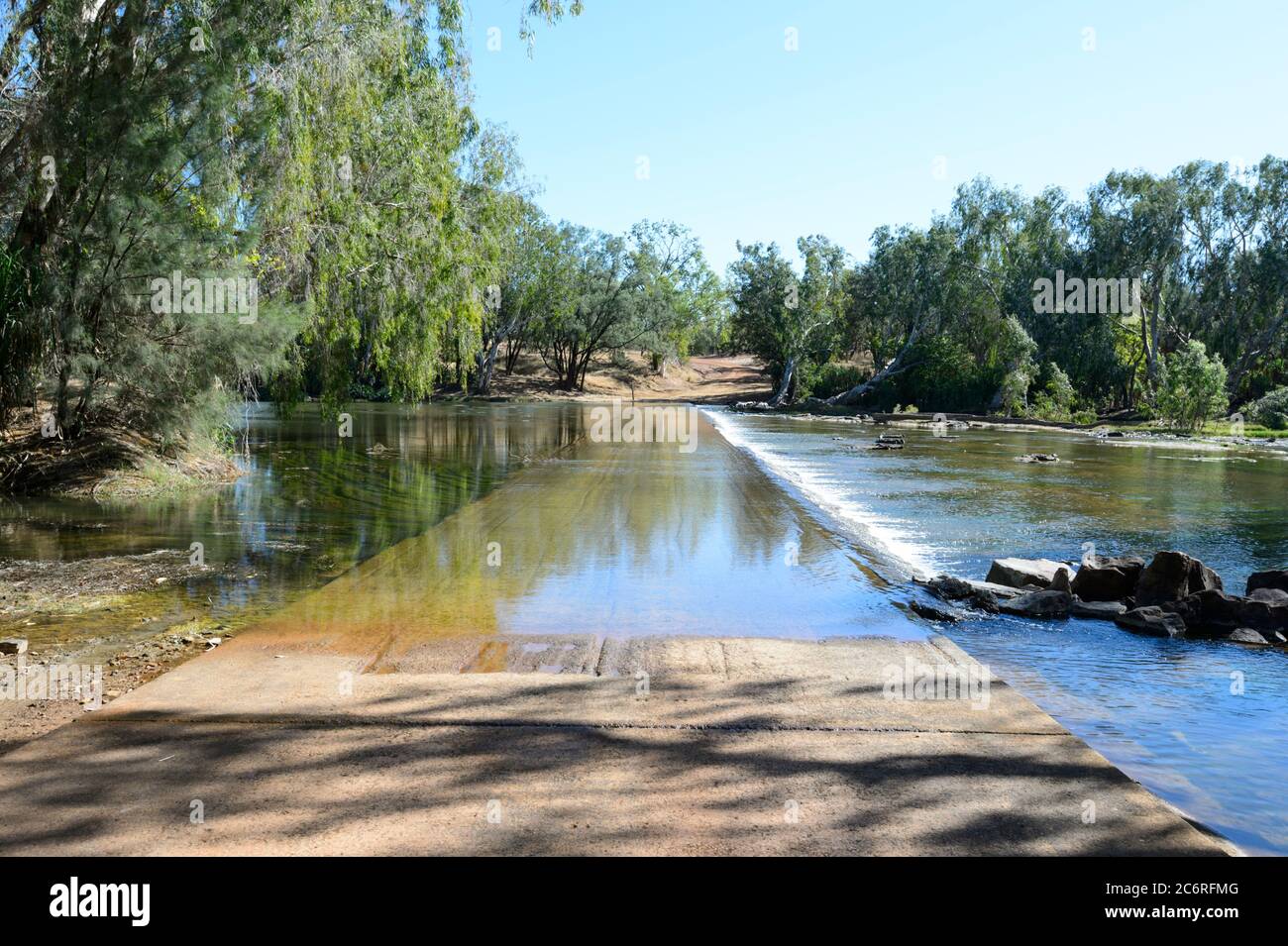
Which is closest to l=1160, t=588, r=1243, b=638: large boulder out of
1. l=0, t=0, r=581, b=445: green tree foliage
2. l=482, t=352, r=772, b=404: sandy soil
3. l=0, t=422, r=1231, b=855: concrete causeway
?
l=0, t=422, r=1231, b=855: concrete causeway

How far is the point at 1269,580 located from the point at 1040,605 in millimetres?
2759

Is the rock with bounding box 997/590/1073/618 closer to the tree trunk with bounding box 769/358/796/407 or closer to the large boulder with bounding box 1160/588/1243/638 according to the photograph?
the large boulder with bounding box 1160/588/1243/638

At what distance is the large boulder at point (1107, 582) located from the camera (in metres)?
10.1

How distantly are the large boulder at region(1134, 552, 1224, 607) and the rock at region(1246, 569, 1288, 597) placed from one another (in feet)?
2.11

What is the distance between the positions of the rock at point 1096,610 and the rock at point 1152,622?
0.11 m

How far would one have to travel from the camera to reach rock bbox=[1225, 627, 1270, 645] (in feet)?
29.1

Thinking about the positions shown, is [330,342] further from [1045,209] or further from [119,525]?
[1045,209]

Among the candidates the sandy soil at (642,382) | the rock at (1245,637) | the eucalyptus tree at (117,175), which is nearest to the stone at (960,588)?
the rock at (1245,637)

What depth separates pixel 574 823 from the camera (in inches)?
162

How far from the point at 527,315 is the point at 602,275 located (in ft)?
26.1

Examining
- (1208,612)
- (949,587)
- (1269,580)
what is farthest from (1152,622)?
(1269,580)

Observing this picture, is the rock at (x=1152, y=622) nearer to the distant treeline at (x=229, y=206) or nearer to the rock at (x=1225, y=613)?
the rock at (x=1225, y=613)

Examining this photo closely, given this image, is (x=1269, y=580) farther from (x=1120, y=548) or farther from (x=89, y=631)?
(x=89, y=631)
